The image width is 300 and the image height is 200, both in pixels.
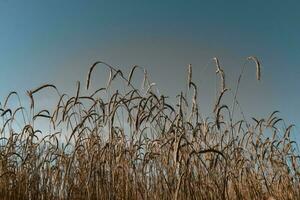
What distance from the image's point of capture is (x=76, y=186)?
3184mm

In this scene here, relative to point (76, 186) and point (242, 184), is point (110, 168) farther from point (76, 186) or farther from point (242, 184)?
point (242, 184)

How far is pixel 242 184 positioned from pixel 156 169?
62 centimetres

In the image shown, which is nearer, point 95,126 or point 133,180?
point 133,180

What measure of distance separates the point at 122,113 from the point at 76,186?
2.02 ft

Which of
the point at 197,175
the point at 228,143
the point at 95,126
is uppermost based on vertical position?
the point at 95,126

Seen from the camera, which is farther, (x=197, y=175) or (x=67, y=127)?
(x=67, y=127)

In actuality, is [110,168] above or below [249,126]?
below

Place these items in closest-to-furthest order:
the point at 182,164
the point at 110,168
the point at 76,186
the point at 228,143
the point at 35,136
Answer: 1. the point at 182,164
2. the point at 110,168
3. the point at 228,143
4. the point at 76,186
5. the point at 35,136

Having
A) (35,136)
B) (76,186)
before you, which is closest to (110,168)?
(76,186)

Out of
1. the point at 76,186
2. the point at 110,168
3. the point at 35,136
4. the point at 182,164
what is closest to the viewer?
the point at 182,164

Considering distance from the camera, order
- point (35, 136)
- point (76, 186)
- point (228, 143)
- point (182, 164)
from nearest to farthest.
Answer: point (182, 164) < point (228, 143) < point (76, 186) < point (35, 136)

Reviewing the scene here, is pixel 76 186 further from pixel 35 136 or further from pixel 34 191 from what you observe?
pixel 35 136

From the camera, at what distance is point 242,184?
3.10m

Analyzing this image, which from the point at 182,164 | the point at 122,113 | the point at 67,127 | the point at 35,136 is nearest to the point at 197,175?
the point at 182,164
